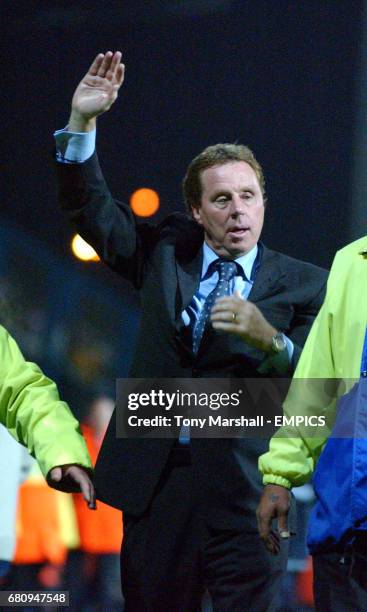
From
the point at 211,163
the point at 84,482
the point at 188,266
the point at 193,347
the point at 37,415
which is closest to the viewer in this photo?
the point at 84,482

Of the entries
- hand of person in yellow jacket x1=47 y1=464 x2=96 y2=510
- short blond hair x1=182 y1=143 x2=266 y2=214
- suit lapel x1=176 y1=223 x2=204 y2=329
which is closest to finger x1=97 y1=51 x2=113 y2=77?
short blond hair x1=182 y1=143 x2=266 y2=214

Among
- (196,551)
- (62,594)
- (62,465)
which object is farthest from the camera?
(62,594)

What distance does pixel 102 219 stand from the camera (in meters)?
3.39

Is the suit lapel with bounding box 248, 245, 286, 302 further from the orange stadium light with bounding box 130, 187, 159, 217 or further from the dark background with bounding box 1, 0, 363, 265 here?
the orange stadium light with bounding box 130, 187, 159, 217

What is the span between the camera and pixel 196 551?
10.7ft

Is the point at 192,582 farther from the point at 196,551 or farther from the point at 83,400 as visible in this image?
the point at 83,400

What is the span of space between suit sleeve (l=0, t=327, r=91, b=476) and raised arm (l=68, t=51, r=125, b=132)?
746 mm

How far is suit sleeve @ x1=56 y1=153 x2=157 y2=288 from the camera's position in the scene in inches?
133

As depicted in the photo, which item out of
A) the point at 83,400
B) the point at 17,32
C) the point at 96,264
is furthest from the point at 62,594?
the point at 17,32

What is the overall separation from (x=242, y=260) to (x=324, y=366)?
0.79 metres

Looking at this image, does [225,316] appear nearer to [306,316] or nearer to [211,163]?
[306,316]

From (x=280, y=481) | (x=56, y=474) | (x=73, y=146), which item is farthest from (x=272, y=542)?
(x=73, y=146)

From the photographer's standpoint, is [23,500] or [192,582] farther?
[23,500]

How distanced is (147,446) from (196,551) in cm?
32
